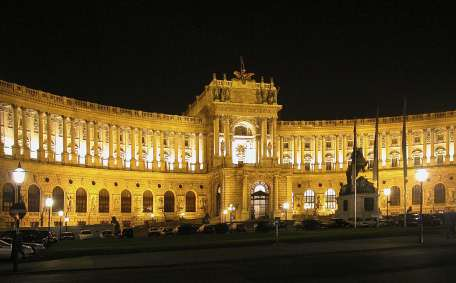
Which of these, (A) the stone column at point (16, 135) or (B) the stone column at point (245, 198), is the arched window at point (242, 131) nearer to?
(B) the stone column at point (245, 198)

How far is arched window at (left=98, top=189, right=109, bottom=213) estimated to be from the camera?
11060 cm

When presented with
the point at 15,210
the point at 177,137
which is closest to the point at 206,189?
the point at 177,137

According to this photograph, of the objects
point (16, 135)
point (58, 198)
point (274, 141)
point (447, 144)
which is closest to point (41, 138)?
point (16, 135)

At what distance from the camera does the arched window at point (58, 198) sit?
101175mm

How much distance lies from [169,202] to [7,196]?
3691cm

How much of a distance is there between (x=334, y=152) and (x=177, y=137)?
31.3m

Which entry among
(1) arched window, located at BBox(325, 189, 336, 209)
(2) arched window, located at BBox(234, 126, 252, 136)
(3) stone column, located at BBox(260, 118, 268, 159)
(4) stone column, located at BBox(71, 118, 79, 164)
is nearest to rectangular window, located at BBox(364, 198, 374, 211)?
(3) stone column, located at BBox(260, 118, 268, 159)

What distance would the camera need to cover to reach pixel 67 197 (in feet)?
341

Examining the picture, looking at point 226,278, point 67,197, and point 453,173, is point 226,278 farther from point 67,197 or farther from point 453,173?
point 453,173

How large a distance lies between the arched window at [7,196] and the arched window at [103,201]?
2126cm

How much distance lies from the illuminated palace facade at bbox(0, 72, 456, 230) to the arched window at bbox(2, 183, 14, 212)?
11.4 meters

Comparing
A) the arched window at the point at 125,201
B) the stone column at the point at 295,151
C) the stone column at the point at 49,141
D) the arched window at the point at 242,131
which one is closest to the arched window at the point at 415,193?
the stone column at the point at 295,151

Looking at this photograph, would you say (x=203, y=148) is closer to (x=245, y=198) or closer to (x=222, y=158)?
(x=222, y=158)

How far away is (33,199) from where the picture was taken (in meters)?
96.5
